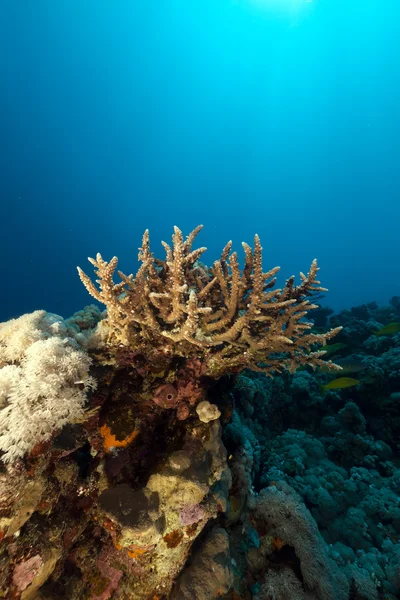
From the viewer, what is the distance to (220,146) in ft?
490

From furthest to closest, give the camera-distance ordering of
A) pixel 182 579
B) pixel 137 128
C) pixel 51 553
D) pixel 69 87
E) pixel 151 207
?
1. pixel 151 207
2. pixel 137 128
3. pixel 69 87
4. pixel 182 579
5. pixel 51 553

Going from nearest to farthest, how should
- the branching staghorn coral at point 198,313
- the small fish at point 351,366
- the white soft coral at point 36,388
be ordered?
the white soft coral at point 36,388, the branching staghorn coral at point 198,313, the small fish at point 351,366

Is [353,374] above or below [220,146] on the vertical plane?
below

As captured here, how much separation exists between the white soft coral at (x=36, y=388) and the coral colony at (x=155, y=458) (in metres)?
0.01

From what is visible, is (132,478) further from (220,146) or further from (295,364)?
(220,146)

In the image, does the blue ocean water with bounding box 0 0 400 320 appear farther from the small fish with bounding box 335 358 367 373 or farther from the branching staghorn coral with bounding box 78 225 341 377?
the branching staghorn coral with bounding box 78 225 341 377

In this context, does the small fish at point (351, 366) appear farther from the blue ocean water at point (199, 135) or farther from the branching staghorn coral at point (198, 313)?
the blue ocean water at point (199, 135)

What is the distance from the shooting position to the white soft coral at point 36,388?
2.20 metres

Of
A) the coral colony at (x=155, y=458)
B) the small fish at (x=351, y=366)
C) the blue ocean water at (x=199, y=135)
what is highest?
the blue ocean water at (x=199, y=135)

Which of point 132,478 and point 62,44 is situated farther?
point 62,44

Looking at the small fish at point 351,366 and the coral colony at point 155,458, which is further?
the small fish at point 351,366

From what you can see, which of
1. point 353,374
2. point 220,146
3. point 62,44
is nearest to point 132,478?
point 353,374

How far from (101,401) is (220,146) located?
16924 centimetres

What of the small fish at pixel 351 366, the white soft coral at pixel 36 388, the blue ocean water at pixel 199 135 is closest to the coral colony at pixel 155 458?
the white soft coral at pixel 36 388
